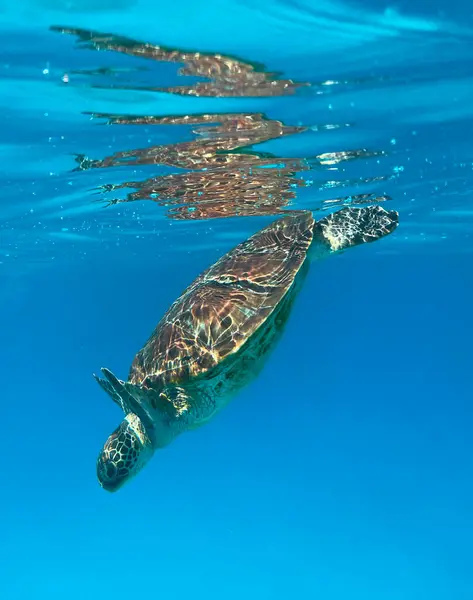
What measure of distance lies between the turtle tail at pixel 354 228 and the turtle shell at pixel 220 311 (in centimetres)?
71

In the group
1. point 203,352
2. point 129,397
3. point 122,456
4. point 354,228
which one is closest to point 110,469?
point 122,456

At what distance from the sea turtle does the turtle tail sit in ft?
2.97

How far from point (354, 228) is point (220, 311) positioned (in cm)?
388

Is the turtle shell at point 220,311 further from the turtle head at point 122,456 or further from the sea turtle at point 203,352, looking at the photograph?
the turtle head at point 122,456

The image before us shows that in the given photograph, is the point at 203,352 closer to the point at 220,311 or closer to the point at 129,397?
the point at 220,311

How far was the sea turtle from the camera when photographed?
352 inches

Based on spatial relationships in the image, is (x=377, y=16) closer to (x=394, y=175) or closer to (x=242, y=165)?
(x=242, y=165)

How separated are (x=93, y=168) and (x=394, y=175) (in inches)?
345

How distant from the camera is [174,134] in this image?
12.6 m

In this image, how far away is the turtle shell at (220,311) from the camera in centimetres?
905

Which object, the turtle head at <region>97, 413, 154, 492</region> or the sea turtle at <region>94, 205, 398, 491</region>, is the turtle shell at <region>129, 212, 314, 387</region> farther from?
the turtle head at <region>97, 413, 154, 492</region>

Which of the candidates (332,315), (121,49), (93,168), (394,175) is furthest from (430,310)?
(121,49)

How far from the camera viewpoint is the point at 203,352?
9.08 metres

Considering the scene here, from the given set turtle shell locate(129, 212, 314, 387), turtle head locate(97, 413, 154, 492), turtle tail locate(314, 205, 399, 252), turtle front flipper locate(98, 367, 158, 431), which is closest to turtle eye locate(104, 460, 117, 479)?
turtle head locate(97, 413, 154, 492)
